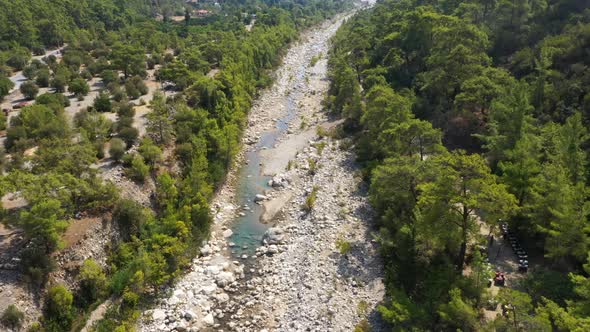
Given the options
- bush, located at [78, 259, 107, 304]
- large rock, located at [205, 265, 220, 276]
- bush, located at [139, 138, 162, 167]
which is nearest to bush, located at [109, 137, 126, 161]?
A: bush, located at [139, 138, 162, 167]

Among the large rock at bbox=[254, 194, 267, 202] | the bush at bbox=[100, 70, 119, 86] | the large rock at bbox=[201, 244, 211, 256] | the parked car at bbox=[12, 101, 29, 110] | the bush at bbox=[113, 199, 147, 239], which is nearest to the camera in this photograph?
the bush at bbox=[113, 199, 147, 239]

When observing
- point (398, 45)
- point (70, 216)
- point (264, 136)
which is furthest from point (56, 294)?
point (398, 45)

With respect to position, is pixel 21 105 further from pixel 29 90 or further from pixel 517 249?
pixel 517 249

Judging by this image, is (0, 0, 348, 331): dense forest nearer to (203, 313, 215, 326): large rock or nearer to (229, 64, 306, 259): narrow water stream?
(229, 64, 306, 259): narrow water stream

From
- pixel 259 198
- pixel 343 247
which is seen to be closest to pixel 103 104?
pixel 259 198

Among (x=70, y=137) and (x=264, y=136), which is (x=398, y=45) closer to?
(x=264, y=136)

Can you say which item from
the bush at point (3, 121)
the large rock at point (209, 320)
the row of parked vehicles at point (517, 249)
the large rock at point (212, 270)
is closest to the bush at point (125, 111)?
the bush at point (3, 121)
